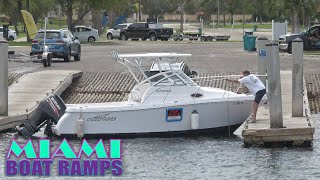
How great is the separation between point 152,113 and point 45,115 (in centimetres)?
311

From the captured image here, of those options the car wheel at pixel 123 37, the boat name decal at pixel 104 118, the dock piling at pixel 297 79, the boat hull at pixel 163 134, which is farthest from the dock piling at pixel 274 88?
the car wheel at pixel 123 37

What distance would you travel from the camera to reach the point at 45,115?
91.2 ft

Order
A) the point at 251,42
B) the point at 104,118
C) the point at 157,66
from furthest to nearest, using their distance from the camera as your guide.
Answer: the point at 251,42, the point at 157,66, the point at 104,118

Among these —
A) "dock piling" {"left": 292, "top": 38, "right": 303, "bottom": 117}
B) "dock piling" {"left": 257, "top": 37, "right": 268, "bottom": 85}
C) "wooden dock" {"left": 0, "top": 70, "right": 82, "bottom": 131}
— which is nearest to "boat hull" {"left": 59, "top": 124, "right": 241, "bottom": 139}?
"dock piling" {"left": 292, "top": 38, "right": 303, "bottom": 117}

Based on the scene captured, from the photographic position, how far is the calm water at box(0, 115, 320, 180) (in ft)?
73.6

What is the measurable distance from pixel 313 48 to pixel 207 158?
34.9 m

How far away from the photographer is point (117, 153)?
22453mm

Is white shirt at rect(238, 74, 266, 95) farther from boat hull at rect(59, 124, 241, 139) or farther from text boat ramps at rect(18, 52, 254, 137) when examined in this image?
boat hull at rect(59, 124, 241, 139)

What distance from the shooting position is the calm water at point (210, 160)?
73.6 feet

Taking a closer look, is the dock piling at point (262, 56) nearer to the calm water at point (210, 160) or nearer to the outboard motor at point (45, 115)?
the calm water at point (210, 160)

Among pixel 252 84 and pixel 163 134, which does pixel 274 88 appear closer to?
pixel 252 84

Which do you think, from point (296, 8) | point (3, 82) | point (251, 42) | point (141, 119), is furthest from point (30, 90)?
point (296, 8)

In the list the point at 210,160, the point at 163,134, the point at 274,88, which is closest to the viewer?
the point at 210,160

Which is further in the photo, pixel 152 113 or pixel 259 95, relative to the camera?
pixel 152 113
